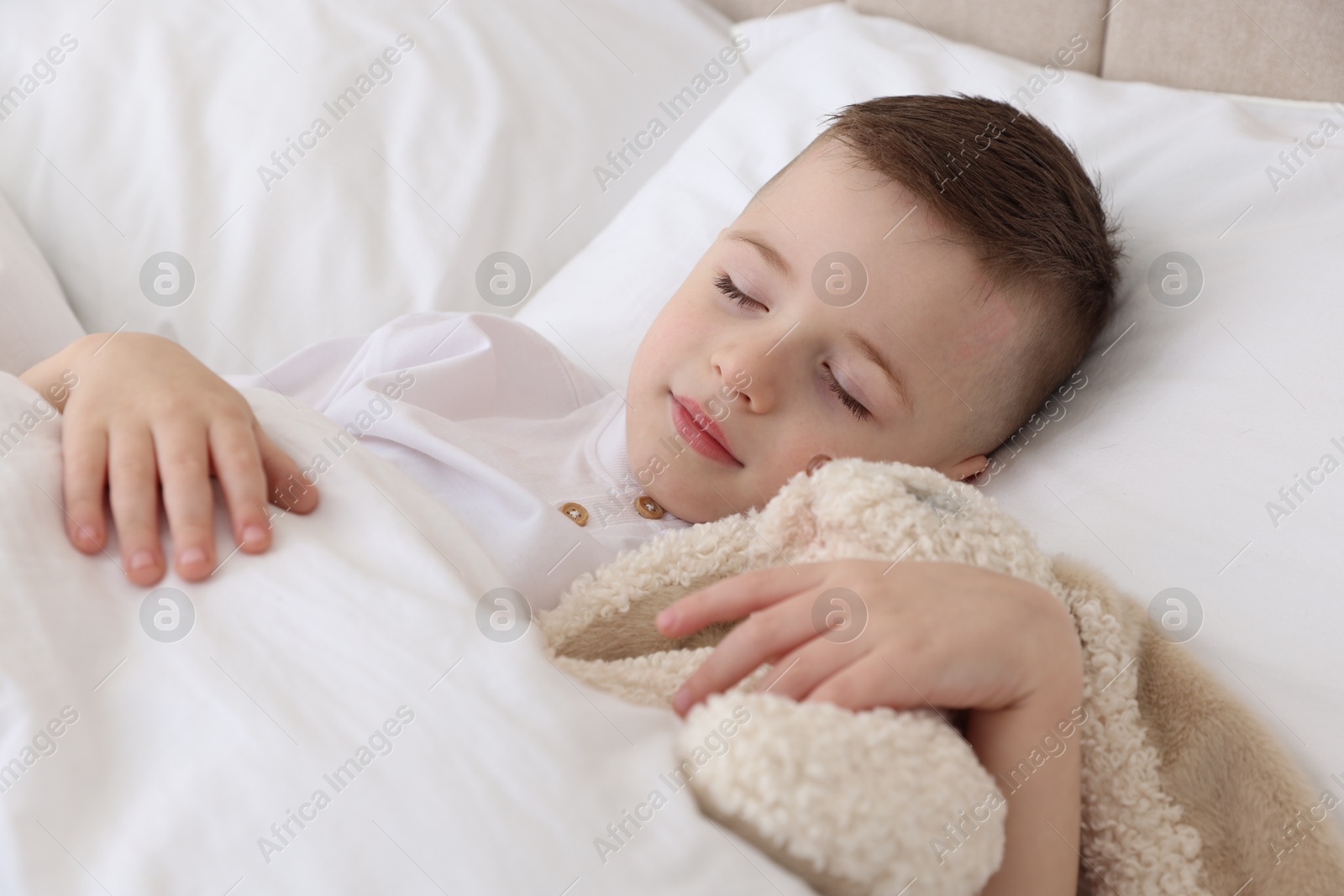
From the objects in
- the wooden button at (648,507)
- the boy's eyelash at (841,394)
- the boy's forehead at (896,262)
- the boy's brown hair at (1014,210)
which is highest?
the boy's brown hair at (1014,210)

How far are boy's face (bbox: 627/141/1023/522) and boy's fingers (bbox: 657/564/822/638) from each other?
0.29m

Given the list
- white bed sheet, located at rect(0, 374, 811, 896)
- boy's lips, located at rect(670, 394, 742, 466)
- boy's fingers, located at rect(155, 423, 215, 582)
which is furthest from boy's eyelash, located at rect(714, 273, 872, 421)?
boy's fingers, located at rect(155, 423, 215, 582)

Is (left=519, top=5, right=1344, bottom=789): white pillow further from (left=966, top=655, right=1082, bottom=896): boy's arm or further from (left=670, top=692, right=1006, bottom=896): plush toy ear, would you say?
(left=670, top=692, right=1006, bottom=896): plush toy ear

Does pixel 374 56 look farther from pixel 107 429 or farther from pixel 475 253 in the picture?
pixel 107 429

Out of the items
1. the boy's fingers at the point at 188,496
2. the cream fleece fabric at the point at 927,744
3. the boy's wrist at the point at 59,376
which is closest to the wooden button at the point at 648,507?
the cream fleece fabric at the point at 927,744

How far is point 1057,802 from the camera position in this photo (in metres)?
0.67

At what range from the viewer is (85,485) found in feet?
2.45

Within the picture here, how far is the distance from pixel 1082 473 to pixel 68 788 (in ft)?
2.86

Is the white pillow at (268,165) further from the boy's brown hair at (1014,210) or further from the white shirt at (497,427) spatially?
the boy's brown hair at (1014,210)

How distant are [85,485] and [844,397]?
664 millimetres

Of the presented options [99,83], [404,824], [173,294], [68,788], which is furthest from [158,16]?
[404,824]

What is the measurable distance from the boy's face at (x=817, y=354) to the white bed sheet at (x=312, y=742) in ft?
1.19

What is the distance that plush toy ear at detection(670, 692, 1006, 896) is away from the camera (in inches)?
21.6

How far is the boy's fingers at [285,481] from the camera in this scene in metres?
0.78
